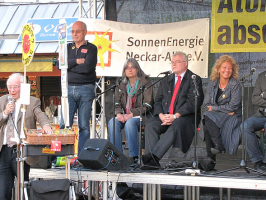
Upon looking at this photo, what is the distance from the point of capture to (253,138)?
505cm

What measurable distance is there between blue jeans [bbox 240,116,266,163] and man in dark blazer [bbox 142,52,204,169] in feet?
2.22

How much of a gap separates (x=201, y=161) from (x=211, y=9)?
9.55 ft

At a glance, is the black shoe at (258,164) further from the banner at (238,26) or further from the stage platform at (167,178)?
the banner at (238,26)

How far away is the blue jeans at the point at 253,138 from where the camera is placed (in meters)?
4.98

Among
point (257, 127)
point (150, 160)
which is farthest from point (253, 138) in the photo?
point (150, 160)

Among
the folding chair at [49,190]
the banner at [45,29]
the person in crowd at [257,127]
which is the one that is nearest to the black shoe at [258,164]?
the person in crowd at [257,127]

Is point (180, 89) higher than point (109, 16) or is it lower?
lower

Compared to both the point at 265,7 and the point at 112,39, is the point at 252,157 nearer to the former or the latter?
the point at 265,7

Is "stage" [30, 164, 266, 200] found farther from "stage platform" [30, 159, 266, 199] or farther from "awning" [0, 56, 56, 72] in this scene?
"awning" [0, 56, 56, 72]

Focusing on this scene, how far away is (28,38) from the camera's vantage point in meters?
4.36

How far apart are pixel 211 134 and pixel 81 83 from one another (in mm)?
1841

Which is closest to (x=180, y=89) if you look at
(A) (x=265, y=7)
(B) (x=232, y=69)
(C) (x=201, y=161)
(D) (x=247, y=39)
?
(B) (x=232, y=69)

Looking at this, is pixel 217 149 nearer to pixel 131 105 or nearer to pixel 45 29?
pixel 131 105

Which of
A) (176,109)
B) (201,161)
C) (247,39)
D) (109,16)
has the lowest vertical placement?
(201,161)
